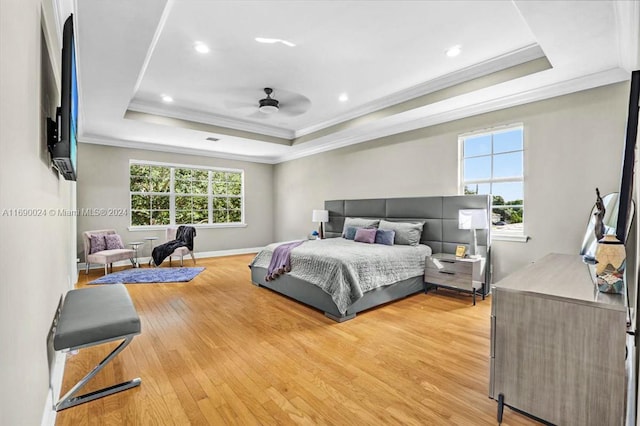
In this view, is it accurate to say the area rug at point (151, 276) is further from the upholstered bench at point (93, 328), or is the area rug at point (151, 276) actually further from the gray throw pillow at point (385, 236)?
the gray throw pillow at point (385, 236)

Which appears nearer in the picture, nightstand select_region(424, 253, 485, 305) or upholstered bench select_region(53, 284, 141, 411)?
upholstered bench select_region(53, 284, 141, 411)

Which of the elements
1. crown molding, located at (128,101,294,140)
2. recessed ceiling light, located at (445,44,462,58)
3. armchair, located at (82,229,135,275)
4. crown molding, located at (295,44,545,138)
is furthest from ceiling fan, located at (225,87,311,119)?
armchair, located at (82,229,135,275)

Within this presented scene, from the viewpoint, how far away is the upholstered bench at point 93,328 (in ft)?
5.60

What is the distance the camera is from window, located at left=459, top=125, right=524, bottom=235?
13.0ft

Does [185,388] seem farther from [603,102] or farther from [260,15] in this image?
[603,102]

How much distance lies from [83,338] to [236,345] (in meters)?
1.20

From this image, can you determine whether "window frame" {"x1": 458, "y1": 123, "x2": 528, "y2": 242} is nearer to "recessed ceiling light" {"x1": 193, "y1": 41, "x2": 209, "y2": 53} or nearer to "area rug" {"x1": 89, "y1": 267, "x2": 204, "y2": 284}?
"recessed ceiling light" {"x1": 193, "y1": 41, "x2": 209, "y2": 53}

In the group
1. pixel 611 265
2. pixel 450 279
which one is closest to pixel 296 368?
pixel 611 265

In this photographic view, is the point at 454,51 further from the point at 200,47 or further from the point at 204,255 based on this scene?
the point at 204,255

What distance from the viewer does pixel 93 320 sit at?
1839mm

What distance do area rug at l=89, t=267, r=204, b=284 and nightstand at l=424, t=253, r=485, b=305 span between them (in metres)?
3.90

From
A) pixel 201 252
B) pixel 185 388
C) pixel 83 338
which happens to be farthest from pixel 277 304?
pixel 201 252

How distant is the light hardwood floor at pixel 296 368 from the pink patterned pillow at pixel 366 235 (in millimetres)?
1274

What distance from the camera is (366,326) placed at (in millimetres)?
3043
